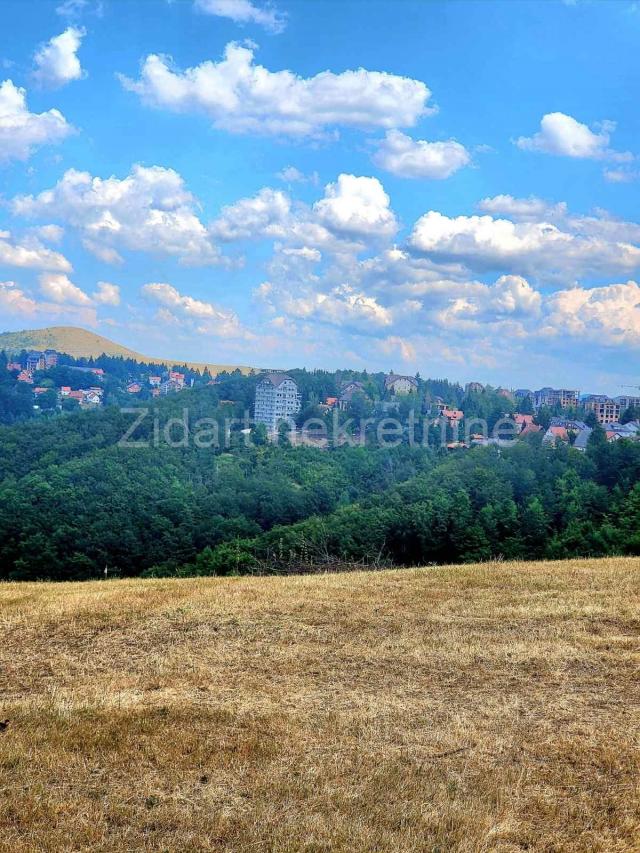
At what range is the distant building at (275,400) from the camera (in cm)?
12799

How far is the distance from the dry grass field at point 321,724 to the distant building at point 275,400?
368ft

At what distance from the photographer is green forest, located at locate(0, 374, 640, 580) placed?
4409 centimetres

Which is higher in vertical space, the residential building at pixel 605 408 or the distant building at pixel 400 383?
the distant building at pixel 400 383

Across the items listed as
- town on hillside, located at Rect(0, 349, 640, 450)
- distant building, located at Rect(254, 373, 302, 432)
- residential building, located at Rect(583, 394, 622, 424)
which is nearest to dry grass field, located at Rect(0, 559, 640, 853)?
town on hillside, located at Rect(0, 349, 640, 450)

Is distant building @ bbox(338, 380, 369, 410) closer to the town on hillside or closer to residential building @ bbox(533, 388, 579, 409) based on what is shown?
the town on hillside

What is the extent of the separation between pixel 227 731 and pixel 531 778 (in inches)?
112

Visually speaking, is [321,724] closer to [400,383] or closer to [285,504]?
[285,504]

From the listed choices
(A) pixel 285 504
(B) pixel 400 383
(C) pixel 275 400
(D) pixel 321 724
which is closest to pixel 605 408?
(B) pixel 400 383

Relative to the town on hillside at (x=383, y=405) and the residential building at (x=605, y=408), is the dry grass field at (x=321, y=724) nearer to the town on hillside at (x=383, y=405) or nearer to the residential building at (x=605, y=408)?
the town on hillside at (x=383, y=405)

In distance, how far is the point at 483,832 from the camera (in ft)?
17.2

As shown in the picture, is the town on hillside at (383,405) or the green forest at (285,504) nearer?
the green forest at (285,504)

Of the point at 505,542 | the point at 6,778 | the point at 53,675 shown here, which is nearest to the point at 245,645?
the point at 53,675

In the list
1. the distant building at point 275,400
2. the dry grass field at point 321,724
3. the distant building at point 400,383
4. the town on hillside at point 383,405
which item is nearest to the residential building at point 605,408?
the town on hillside at point 383,405

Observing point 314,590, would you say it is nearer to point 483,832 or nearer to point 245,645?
point 245,645
